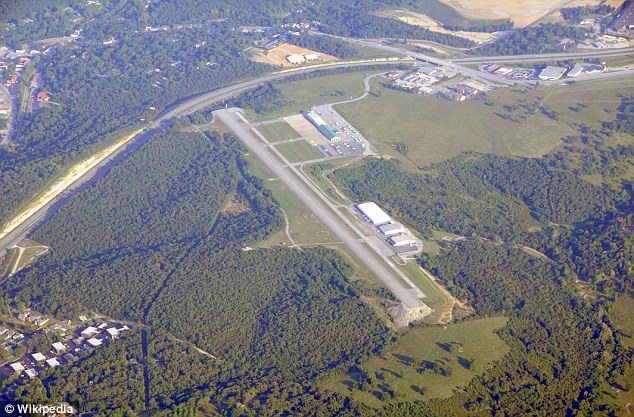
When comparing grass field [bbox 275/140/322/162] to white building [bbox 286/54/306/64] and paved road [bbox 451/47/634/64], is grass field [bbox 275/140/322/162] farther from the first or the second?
paved road [bbox 451/47/634/64]

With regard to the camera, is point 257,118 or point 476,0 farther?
point 476,0

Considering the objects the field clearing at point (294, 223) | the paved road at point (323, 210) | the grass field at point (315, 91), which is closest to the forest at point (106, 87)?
the grass field at point (315, 91)

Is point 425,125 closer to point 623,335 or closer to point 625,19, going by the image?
point 623,335

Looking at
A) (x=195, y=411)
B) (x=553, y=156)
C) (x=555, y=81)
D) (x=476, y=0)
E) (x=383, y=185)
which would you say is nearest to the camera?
(x=195, y=411)

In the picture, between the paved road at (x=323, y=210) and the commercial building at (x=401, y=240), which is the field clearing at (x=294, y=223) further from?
the commercial building at (x=401, y=240)

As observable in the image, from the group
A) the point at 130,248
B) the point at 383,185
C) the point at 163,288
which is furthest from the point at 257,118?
the point at 163,288

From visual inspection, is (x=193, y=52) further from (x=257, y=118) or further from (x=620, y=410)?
(x=620, y=410)
